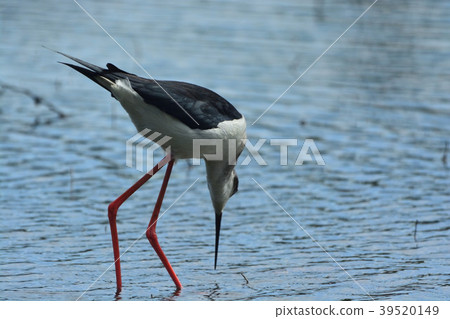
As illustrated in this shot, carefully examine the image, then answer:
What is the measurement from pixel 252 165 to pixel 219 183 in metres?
2.81

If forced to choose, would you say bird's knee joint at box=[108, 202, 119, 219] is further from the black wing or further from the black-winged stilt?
the black wing

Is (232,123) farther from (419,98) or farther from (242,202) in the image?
(419,98)

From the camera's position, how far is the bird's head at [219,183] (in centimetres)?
661

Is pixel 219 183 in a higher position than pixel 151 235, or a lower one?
higher

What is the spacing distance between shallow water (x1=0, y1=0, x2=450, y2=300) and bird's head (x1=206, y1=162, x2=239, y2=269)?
38cm

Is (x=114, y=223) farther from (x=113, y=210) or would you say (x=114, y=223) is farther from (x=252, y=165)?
(x=252, y=165)

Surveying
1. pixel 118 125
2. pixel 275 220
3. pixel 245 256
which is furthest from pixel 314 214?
pixel 118 125

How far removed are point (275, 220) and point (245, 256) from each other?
3.00 ft

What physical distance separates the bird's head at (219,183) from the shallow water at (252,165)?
1.23 ft

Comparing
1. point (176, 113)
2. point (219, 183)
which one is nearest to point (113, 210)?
point (219, 183)

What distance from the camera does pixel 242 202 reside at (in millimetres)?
8367

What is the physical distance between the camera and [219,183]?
6699mm

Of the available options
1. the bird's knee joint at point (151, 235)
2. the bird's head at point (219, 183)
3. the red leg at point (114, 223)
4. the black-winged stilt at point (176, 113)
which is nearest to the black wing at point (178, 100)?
the black-winged stilt at point (176, 113)

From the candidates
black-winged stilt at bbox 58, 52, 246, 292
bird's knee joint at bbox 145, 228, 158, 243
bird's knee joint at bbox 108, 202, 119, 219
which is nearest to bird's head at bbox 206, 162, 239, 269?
black-winged stilt at bbox 58, 52, 246, 292
